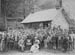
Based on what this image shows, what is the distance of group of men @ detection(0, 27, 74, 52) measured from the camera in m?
9.55

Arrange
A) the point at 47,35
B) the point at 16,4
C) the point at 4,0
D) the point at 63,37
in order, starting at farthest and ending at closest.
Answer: the point at 16,4 < the point at 4,0 < the point at 47,35 < the point at 63,37

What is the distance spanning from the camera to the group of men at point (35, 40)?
9.55m

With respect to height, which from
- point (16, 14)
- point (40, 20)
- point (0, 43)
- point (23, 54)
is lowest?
point (23, 54)

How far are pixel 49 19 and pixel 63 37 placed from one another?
8.40 m

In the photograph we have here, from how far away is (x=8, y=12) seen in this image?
27.3m

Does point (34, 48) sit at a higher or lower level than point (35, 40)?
lower

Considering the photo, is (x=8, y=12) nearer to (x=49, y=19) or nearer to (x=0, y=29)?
(x=0, y=29)

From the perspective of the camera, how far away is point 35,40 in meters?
9.88

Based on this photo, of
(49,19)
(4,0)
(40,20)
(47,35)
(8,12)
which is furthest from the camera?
(8,12)

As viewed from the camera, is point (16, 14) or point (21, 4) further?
point (21, 4)

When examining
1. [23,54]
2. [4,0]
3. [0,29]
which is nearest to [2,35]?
[23,54]

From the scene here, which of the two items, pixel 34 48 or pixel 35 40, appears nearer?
pixel 34 48

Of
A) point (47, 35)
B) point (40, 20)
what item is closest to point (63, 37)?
point (47, 35)

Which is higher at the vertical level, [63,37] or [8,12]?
[8,12]
